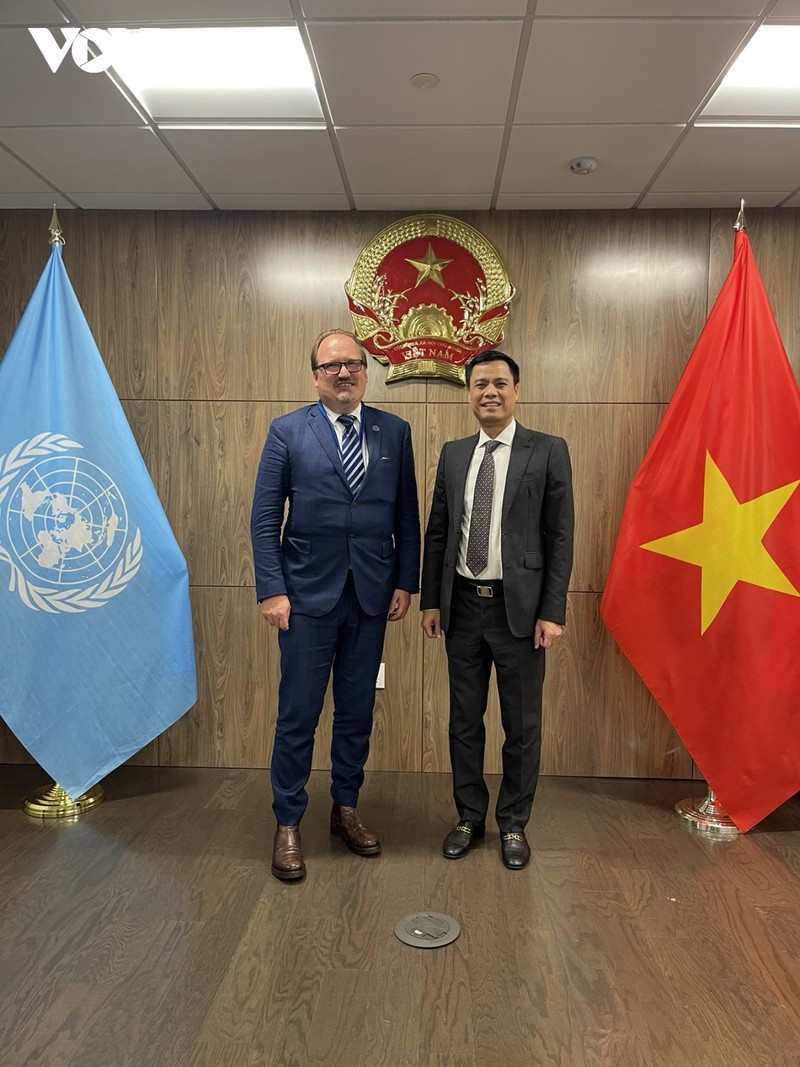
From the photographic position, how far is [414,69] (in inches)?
94.0

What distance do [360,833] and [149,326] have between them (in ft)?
7.87

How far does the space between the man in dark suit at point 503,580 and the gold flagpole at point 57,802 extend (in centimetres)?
146

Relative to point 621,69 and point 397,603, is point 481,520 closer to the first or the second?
point 397,603

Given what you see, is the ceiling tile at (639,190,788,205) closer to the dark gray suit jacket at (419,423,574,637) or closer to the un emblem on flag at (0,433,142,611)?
the dark gray suit jacket at (419,423,574,637)

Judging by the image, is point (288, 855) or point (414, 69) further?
point (288, 855)

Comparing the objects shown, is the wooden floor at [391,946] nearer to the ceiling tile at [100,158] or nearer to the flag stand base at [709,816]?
the flag stand base at [709,816]

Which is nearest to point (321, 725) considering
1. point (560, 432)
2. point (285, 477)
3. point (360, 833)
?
point (360, 833)

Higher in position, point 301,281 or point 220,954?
point 301,281

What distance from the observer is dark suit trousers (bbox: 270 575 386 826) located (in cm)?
264

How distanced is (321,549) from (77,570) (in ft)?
3.52

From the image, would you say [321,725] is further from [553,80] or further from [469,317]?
[553,80]

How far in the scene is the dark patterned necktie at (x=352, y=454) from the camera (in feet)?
8.73

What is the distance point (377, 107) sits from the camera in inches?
103

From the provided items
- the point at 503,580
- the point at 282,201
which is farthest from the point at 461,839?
the point at 282,201
